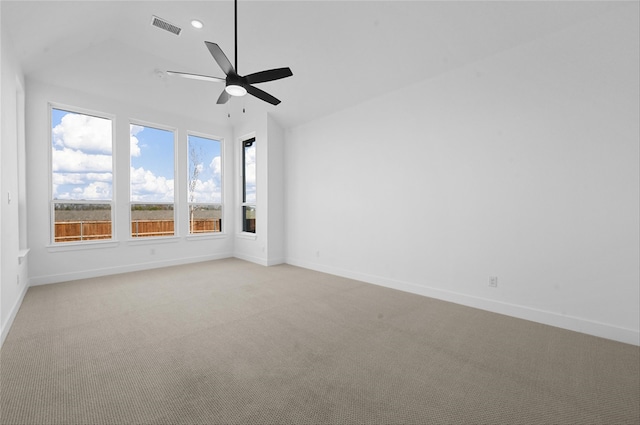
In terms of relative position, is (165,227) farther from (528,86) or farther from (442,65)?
(528,86)

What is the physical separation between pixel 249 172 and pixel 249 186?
12.0 inches

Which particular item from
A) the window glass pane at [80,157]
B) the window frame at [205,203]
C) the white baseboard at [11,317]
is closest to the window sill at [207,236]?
the window frame at [205,203]

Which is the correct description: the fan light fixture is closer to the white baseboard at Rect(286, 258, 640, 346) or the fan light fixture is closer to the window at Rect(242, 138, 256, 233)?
the white baseboard at Rect(286, 258, 640, 346)

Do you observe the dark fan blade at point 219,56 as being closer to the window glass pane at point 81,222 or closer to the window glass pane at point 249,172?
the window glass pane at point 249,172

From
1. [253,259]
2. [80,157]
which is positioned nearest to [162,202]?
[80,157]

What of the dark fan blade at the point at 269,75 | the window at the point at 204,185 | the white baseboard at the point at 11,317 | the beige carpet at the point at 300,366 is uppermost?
the dark fan blade at the point at 269,75

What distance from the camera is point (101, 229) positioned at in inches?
191

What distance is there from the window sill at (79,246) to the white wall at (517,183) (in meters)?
4.00

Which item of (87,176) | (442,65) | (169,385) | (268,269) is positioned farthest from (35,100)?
(442,65)

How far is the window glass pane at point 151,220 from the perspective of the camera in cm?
519

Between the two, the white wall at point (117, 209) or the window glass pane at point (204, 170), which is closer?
the white wall at point (117, 209)

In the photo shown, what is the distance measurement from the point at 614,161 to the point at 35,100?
273 inches

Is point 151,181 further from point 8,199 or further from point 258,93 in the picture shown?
point 258,93

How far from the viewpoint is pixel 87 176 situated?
4648 mm
